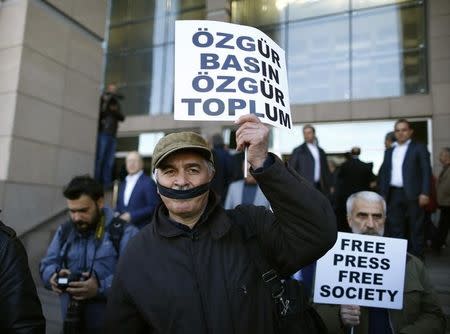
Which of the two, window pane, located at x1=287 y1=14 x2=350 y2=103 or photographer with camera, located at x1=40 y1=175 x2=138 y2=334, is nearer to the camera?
photographer with camera, located at x1=40 y1=175 x2=138 y2=334

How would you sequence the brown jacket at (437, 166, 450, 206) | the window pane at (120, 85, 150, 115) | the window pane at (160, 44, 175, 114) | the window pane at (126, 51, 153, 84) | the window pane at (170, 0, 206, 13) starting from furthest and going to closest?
the window pane at (126, 51, 153, 84) < the window pane at (120, 85, 150, 115) < the window pane at (160, 44, 175, 114) < the window pane at (170, 0, 206, 13) < the brown jacket at (437, 166, 450, 206)

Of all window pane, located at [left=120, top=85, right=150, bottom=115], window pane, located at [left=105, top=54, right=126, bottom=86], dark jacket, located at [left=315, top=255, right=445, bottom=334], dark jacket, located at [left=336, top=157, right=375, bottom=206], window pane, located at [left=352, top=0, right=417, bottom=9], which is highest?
window pane, located at [left=352, top=0, right=417, bottom=9]

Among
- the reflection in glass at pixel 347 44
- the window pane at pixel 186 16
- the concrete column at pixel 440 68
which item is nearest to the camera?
the concrete column at pixel 440 68

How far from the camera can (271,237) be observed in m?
1.84

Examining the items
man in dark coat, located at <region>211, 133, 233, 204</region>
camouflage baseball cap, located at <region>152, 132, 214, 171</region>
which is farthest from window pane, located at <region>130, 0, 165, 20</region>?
camouflage baseball cap, located at <region>152, 132, 214, 171</region>

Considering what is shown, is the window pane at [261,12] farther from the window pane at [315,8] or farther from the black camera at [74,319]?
the black camera at [74,319]

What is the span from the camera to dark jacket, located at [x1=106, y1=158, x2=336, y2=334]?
1687mm

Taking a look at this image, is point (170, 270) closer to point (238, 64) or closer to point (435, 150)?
point (238, 64)

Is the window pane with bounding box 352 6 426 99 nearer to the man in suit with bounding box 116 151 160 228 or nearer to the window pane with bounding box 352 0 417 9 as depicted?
the window pane with bounding box 352 0 417 9

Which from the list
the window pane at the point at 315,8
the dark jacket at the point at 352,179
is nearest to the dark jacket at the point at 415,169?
the dark jacket at the point at 352,179

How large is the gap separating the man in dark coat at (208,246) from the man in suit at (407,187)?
3.96 meters

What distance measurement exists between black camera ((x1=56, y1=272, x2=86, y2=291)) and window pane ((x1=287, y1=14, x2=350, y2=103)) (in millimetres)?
11704

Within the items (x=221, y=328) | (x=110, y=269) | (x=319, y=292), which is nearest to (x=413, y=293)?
(x=319, y=292)

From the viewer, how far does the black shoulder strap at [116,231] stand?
9.97ft
